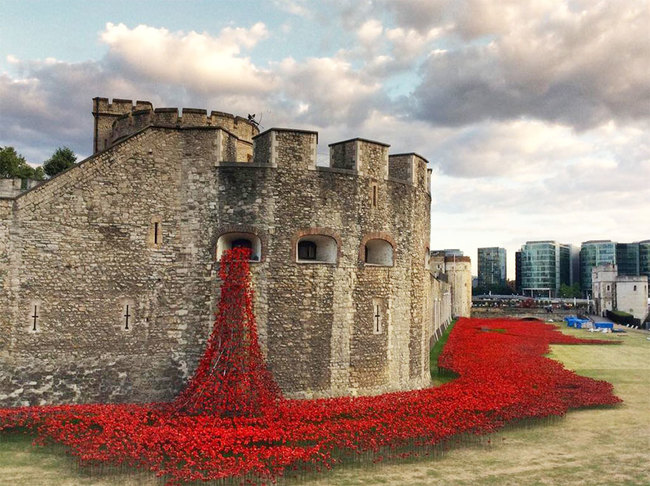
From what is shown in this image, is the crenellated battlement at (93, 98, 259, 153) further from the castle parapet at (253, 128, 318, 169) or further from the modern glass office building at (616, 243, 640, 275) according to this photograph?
the modern glass office building at (616, 243, 640, 275)

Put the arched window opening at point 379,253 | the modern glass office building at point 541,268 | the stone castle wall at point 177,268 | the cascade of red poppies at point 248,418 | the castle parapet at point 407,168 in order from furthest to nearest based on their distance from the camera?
the modern glass office building at point 541,268 < the castle parapet at point 407,168 < the arched window opening at point 379,253 < the stone castle wall at point 177,268 < the cascade of red poppies at point 248,418

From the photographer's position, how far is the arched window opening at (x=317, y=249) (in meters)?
17.8

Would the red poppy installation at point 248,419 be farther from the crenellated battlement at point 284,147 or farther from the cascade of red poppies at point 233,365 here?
the crenellated battlement at point 284,147

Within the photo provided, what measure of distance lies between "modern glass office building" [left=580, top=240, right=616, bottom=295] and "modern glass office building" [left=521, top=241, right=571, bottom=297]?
7.41 metres

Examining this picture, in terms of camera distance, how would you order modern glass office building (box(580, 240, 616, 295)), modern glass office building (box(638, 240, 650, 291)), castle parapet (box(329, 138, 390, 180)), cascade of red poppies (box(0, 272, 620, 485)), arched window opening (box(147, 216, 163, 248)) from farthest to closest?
modern glass office building (box(580, 240, 616, 295)) < modern glass office building (box(638, 240, 650, 291)) < castle parapet (box(329, 138, 390, 180)) < arched window opening (box(147, 216, 163, 248)) < cascade of red poppies (box(0, 272, 620, 485))

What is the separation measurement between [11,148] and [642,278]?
83.6 m

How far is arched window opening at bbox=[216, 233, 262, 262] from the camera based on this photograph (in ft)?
56.1

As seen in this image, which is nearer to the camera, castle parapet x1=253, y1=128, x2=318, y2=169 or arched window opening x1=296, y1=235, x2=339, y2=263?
castle parapet x1=253, y1=128, x2=318, y2=169

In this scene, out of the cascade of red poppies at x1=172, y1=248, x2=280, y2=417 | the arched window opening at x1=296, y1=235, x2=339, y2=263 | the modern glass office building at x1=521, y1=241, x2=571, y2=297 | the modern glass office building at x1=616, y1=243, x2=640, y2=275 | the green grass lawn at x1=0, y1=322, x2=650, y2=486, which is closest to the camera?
the green grass lawn at x1=0, y1=322, x2=650, y2=486

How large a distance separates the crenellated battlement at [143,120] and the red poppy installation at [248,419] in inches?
302

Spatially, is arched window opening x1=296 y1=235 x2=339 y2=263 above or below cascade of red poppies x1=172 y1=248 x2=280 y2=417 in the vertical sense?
above

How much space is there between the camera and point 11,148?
4262 centimetres

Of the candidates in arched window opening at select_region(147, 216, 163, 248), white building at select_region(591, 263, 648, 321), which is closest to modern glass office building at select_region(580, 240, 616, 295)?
white building at select_region(591, 263, 648, 321)

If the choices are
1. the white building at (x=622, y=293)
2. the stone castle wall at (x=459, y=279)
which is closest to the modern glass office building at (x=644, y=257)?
the white building at (x=622, y=293)
